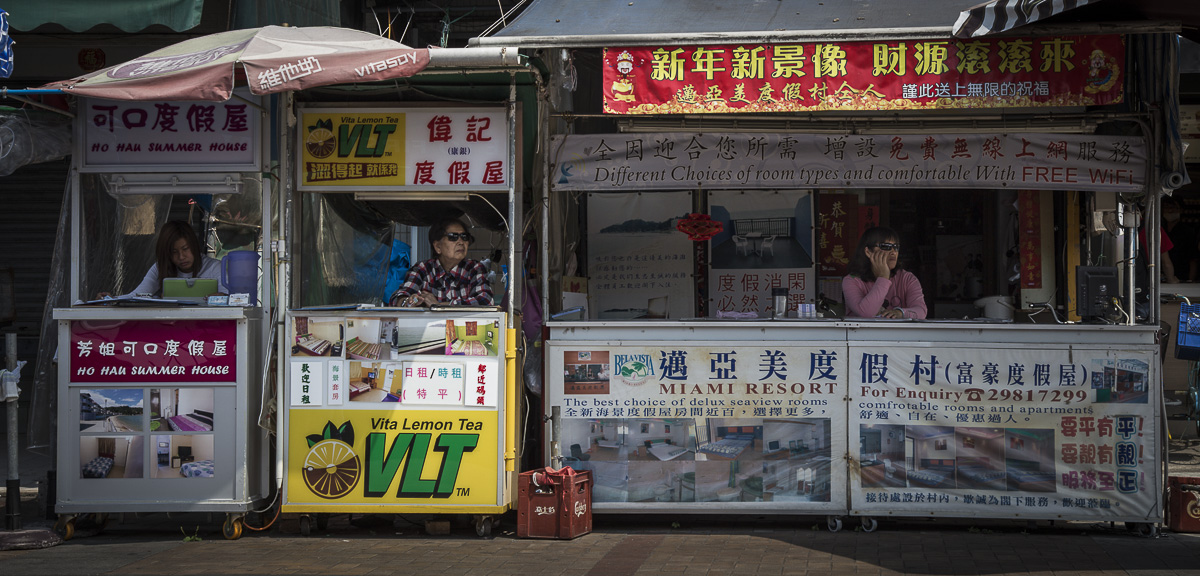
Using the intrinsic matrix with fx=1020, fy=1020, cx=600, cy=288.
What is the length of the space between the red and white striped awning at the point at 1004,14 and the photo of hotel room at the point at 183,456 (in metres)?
5.40

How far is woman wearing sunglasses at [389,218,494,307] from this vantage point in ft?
23.3

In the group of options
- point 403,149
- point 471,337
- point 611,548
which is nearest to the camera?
point 611,548

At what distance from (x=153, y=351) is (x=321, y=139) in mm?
1741


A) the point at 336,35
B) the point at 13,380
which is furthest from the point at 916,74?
the point at 13,380

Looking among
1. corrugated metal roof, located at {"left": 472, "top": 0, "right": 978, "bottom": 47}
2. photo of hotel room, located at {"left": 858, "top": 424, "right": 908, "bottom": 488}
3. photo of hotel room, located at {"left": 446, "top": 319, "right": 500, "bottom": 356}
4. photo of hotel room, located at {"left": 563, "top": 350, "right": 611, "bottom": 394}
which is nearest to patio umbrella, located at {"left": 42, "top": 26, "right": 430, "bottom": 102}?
corrugated metal roof, located at {"left": 472, "top": 0, "right": 978, "bottom": 47}

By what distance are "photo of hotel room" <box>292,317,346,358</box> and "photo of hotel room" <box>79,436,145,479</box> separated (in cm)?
118

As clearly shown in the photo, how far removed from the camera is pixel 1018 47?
634 centimetres

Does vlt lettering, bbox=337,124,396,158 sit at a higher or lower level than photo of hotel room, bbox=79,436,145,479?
higher

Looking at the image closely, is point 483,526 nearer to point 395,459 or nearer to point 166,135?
point 395,459

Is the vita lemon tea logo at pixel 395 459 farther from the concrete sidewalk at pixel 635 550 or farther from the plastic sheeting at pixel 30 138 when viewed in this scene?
the plastic sheeting at pixel 30 138

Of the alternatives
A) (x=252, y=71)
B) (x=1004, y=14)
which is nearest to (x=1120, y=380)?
(x=1004, y=14)

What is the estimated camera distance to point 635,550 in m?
6.15

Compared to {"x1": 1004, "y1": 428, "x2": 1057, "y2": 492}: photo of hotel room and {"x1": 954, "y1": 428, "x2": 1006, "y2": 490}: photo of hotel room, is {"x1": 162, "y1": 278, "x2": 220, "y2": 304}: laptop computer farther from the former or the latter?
{"x1": 1004, "y1": 428, "x2": 1057, "y2": 492}: photo of hotel room

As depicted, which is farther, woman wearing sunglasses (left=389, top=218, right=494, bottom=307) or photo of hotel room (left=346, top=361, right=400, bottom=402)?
woman wearing sunglasses (left=389, top=218, right=494, bottom=307)
